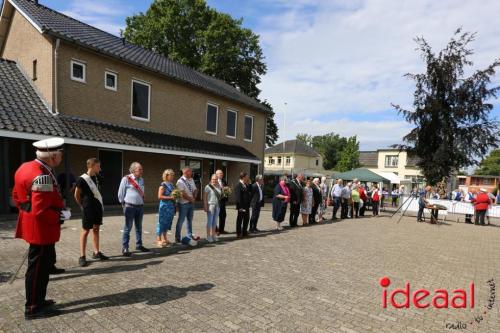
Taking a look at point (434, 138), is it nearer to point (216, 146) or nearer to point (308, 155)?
point (216, 146)

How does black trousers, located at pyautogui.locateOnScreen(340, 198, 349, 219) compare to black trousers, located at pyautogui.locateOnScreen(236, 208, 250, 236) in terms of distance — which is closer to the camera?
black trousers, located at pyautogui.locateOnScreen(236, 208, 250, 236)

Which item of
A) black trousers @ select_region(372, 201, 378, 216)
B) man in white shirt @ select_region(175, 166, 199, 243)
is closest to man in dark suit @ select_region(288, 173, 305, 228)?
man in white shirt @ select_region(175, 166, 199, 243)

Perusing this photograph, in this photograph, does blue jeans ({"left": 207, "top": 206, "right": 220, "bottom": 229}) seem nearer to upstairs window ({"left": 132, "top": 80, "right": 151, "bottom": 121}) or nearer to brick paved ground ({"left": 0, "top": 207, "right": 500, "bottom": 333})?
brick paved ground ({"left": 0, "top": 207, "right": 500, "bottom": 333})

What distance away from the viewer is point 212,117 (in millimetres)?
19016

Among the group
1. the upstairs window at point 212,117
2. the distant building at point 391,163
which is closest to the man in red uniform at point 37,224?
the upstairs window at point 212,117

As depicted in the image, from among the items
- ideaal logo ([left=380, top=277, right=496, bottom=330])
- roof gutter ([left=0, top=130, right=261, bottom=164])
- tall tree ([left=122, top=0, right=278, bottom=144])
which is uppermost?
tall tree ([left=122, top=0, right=278, bottom=144])

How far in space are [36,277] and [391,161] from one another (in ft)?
178

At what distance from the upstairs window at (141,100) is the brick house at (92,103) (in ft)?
0.15

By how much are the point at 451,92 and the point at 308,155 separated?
35.2 m

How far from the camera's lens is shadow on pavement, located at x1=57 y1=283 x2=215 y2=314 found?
3.93 metres

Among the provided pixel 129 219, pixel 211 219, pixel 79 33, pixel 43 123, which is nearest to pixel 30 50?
pixel 79 33

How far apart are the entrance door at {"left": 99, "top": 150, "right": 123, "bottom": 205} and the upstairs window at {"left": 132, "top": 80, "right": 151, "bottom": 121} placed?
2.09 meters

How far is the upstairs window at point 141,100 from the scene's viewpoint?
14523 mm

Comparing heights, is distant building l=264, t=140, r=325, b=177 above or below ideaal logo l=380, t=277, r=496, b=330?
above
